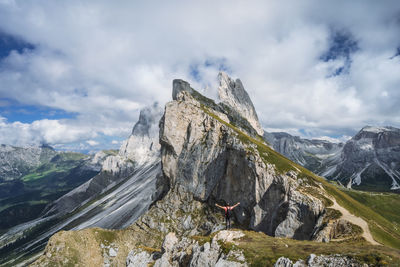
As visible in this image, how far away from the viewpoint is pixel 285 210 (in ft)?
214

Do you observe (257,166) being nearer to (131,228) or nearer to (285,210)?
(285,210)

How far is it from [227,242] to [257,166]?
4725 cm

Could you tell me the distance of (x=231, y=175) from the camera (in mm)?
93000

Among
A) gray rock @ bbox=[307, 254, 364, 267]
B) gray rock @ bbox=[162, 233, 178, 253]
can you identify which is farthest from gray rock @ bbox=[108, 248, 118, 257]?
gray rock @ bbox=[307, 254, 364, 267]

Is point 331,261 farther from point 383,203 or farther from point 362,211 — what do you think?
point 383,203

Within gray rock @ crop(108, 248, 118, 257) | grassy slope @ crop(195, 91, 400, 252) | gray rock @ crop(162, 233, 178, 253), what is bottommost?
gray rock @ crop(108, 248, 118, 257)

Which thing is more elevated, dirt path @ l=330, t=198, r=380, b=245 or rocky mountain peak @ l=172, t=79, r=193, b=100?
rocky mountain peak @ l=172, t=79, r=193, b=100

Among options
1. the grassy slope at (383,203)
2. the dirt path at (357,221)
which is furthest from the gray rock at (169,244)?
the grassy slope at (383,203)

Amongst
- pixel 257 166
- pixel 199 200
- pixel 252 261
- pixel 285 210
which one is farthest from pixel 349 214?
pixel 199 200

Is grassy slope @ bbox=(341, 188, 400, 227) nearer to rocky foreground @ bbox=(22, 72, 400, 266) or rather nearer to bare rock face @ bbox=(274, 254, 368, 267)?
rocky foreground @ bbox=(22, 72, 400, 266)

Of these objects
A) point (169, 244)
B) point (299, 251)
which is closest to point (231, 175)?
point (169, 244)

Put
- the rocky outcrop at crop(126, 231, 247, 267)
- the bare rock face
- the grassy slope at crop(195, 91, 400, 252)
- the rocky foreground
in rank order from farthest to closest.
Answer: the grassy slope at crop(195, 91, 400, 252) < the rocky foreground < the rocky outcrop at crop(126, 231, 247, 267) < the bare rock face

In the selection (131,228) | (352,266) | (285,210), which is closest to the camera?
(352,266)

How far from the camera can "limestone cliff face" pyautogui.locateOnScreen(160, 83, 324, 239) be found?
202 ft
